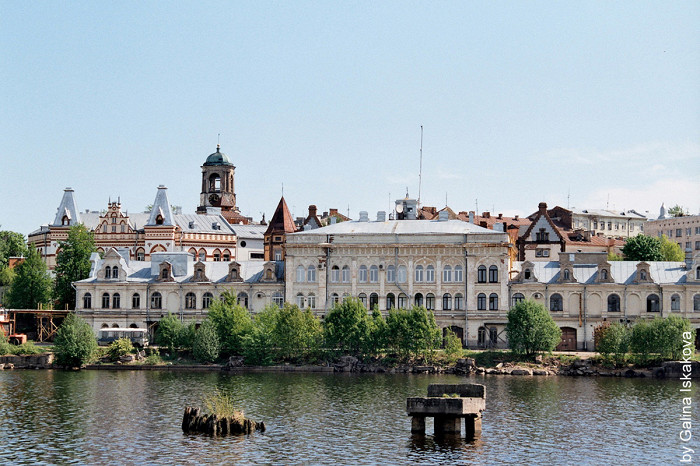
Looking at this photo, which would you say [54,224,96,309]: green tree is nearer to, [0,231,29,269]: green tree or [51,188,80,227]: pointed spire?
[51,188,80,227]: pointed spire

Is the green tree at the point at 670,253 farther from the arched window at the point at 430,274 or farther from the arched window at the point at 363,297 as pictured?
the arched window at the point at 363,297

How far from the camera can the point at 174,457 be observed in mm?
46312

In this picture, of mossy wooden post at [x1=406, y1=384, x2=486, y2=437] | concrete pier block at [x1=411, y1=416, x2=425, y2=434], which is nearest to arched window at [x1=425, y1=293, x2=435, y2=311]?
mossy wooden post at [x1=406, y1=384, x2=486, y2=437]

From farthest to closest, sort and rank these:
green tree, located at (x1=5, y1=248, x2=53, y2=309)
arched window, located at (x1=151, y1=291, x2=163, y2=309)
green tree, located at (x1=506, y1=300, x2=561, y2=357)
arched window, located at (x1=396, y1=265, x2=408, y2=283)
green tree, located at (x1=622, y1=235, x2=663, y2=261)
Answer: green tree, located at (x1=622, y1=235, x2=663, y2=261) → green tree, located at (x1=5, y1=248, x2=53, y2=309) → arched window, located at (x1=151, y1=291, x2=163, y2=309) → arched window, located at (x1=396, y1=265, x2=408, y2=283) → green tree, located at (x1=506, y1=300, x2=561, y2=357)

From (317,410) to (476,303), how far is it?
39609 mm

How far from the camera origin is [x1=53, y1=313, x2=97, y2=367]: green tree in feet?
286

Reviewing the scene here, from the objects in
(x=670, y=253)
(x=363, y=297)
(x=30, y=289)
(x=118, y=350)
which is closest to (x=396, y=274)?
(x=363, y=297)

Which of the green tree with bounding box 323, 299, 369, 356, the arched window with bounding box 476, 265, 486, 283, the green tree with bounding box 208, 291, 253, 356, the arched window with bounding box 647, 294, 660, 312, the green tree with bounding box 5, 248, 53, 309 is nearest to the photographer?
the green tree with bounding box 323, 299, 369, 356

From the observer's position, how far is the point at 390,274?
99.8 metres

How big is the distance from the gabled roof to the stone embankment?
81590mm

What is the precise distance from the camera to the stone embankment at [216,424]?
171ft

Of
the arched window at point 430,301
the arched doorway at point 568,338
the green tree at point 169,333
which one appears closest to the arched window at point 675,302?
the arched doorway at point 568,338

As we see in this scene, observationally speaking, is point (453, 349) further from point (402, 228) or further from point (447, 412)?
point (447, 412)

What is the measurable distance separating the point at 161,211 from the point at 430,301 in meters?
45.2
